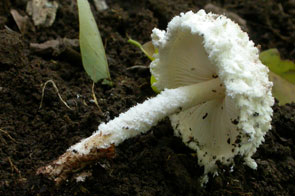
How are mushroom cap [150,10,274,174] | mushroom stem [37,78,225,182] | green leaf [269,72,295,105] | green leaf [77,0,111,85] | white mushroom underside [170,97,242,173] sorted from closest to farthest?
mushroom cap [150,10,274,174], mushroom stem [37,78,225,182], white mushroom underside [170,97,242,173], green leaf [77,0,111,85], green leaf [269,72,295,105]

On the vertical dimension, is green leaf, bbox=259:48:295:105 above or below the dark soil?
above

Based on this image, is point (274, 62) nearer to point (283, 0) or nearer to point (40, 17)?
point (283, 0)

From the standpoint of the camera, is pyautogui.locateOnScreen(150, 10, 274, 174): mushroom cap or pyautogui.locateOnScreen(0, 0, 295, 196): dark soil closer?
pyautogui.locateOnScreen(150, 10, 274, 174): mushroom cap

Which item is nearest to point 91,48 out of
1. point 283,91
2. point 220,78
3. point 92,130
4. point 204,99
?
point 92,130

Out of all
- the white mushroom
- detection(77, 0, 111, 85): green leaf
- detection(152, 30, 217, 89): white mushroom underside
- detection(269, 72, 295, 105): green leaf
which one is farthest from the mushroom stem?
detection(269, 72, 295, 105): green leaf

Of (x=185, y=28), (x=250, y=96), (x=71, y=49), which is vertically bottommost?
(x=71, y=49)

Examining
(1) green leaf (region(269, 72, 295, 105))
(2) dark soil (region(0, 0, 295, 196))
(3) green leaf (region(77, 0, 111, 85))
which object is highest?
(3) green leaf (region(77, 0, 111, 85))

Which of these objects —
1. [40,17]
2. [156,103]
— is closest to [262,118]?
[156,103]

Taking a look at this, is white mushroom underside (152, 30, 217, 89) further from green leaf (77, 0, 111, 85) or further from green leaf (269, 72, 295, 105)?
green leaf (269, 72, 295, 105)

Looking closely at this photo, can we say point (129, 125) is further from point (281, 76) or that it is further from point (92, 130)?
point (281, 76)

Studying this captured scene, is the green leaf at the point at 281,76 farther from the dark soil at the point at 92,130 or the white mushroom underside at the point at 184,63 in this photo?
the white mushroom underside at the point at 184,63
